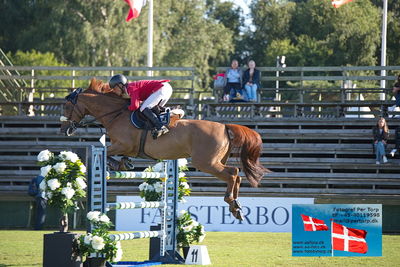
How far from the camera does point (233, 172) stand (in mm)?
11328

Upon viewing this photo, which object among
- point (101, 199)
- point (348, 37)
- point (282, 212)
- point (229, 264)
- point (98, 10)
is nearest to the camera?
point (101, 199)

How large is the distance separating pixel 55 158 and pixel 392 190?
441 inches

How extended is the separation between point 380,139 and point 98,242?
10.8 metres

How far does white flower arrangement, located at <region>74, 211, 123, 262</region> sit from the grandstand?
9.39m

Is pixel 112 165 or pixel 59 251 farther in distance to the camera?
pixel 112 165

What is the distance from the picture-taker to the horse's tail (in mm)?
11695

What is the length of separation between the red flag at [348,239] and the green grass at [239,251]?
27 centimetres

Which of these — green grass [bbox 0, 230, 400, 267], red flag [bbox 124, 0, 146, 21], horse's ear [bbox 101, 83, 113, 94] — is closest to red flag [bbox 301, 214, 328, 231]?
green grass [bbox 0, 230, 400, 267]

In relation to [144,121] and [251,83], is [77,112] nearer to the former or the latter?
[144,121]

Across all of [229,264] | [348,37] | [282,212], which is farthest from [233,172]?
[348,37]

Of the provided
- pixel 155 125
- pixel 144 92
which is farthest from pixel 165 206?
pixel 144 92

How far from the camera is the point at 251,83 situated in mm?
19750

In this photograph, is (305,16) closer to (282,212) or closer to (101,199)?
(282,212)

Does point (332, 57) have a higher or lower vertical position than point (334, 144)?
higher
